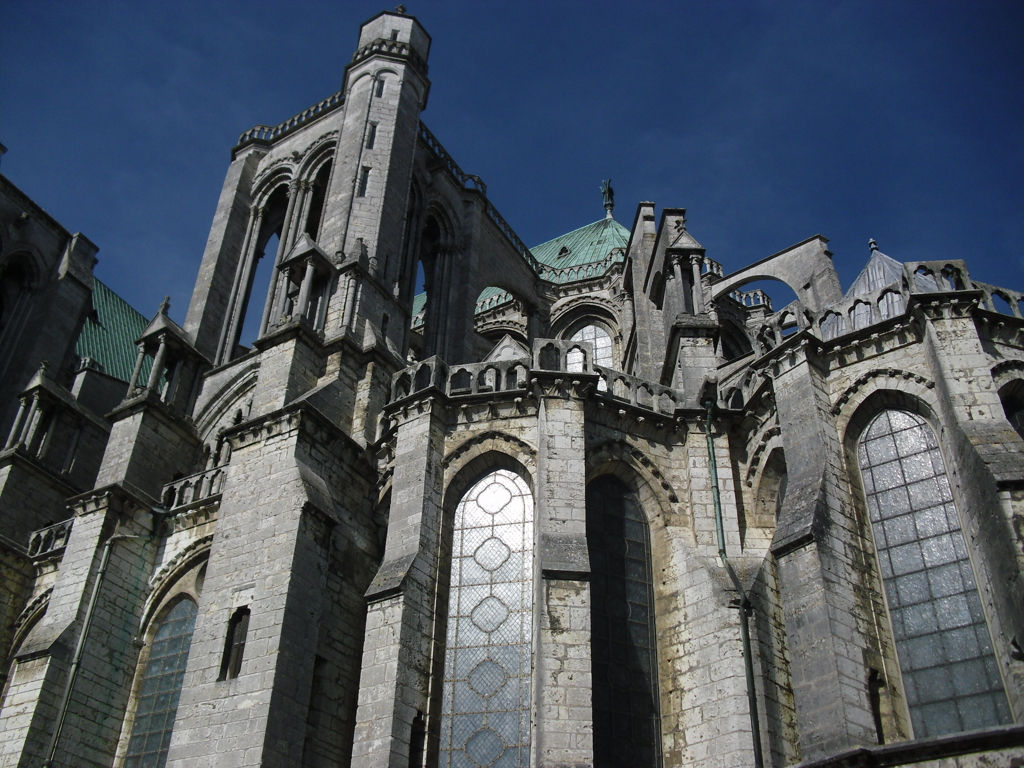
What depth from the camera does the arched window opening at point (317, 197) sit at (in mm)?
28344

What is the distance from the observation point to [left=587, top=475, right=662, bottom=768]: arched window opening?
46.4 ft

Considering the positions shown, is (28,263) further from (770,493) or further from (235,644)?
(770,493)

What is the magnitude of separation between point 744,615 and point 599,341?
58.6 feet

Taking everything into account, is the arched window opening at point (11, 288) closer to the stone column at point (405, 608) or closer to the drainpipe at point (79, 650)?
the drainpipe at point (79, 650)

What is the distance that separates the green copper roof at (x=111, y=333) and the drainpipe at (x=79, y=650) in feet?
45.8

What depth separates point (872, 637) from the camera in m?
13.5

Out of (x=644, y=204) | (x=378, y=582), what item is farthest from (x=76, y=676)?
(x=644, y=204)

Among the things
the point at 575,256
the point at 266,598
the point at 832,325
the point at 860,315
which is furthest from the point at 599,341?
the point at 266,598

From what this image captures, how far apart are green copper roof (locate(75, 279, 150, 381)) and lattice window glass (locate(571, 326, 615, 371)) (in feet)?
53.5

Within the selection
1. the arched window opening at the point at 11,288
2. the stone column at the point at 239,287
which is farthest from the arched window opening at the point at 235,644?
the arched window opening at the point at 11,288

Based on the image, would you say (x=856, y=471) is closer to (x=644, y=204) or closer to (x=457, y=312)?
(x=644, y=204)

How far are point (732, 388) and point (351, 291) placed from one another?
8605 mm

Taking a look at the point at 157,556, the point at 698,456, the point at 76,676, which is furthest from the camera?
the point at 157,556

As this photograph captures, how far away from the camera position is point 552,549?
1442 cm
